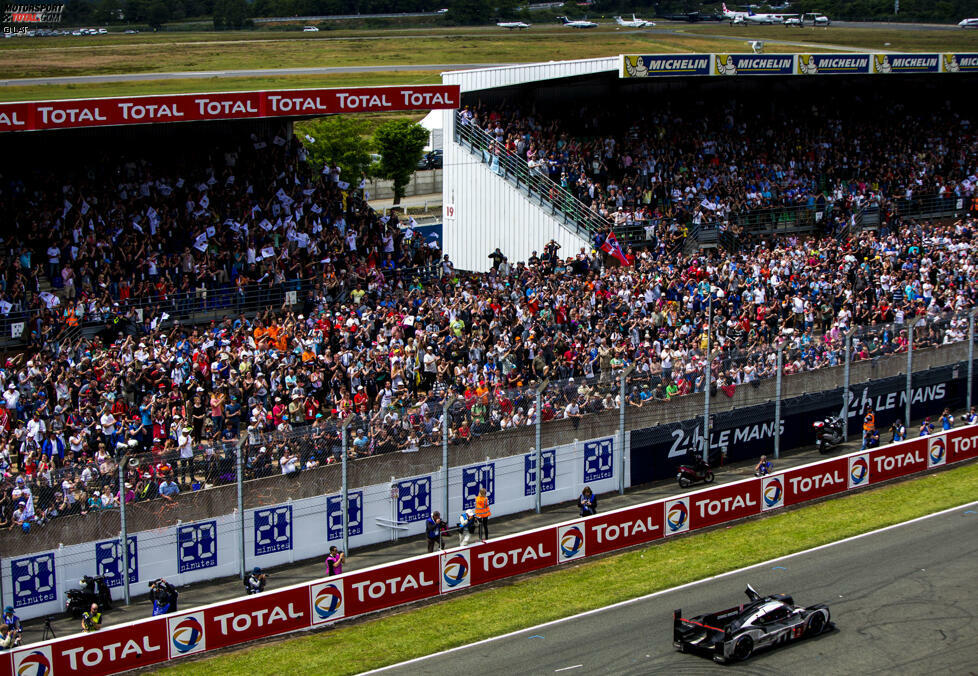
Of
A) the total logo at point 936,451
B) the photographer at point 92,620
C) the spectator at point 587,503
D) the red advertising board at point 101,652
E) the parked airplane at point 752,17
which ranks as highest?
the parked airplane at point 752,17

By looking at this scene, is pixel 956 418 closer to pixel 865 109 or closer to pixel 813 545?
pixel 813 545

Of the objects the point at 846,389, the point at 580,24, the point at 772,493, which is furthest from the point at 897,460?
the point at 580,24

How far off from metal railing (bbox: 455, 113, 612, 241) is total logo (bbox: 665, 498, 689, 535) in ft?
42.3

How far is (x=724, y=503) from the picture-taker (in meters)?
23.9

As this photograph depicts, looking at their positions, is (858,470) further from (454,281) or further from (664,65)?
(664,65)

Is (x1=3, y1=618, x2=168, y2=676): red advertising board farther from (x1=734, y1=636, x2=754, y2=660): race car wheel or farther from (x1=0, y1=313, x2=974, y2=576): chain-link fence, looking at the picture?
(x1=734, y1=636, x2=754, y2=660): race car wheel

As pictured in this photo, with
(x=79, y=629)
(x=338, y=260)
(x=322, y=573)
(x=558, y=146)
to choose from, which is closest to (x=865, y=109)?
Answer: (x=558, y=146)

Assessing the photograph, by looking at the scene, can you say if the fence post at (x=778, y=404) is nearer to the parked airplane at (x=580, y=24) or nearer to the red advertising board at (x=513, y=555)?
the red advertising board at (x=513, y=555)

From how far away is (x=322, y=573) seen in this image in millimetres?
21375

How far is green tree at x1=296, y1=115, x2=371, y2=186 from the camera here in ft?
215

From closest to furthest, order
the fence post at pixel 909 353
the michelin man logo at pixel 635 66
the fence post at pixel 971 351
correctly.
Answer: the fence post at pixel 909 353 → the fence post at pixel 971 351 → the michelin man logo at pixel 635 66

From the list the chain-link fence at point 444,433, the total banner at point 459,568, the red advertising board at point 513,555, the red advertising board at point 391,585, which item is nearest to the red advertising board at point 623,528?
the total banner at point 459,568

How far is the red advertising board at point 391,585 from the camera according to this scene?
64.1 feet

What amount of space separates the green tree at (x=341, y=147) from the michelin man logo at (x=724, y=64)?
30803mm
